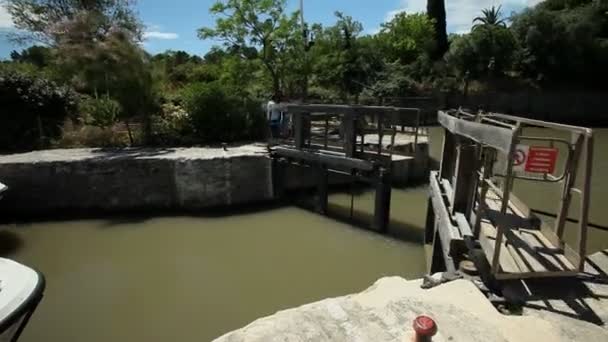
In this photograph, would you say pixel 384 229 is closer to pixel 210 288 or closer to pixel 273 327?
pixel 210 288

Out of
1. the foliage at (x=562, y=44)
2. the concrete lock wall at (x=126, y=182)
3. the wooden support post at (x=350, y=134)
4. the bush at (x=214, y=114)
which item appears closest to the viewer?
the wooden support post at (x=350, y=134)

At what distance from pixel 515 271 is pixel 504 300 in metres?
0.36

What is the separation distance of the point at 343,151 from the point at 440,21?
82.4 feet

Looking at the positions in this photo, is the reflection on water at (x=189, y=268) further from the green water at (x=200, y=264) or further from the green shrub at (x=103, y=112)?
the green shrub at (x=103, y=112)

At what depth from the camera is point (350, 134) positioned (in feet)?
26.0

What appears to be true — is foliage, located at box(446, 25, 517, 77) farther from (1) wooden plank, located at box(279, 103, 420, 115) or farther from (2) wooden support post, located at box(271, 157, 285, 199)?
(2) wooden support post, located at box(271, 157, 285, 199)

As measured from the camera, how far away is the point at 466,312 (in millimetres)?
2838

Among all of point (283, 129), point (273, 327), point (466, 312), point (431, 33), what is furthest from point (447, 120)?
point (431, 33)

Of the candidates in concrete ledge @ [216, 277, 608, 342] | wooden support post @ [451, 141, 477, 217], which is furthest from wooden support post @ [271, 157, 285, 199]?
concrete ledge @ [216, 277, 608, 342]

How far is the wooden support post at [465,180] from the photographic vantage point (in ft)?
15.2

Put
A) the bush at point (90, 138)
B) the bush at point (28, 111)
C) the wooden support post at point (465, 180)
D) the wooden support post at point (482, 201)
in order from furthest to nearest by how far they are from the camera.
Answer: the bush at point (90, 138), the bush at point (28, 111), the wooden support post at point (465, 180), the wooden support post at point (482, 201)

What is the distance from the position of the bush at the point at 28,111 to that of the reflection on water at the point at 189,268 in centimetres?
427

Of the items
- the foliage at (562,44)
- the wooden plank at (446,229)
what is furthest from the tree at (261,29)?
the foliage at (562,44)

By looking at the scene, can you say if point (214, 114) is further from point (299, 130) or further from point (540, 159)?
point (540, 159)
